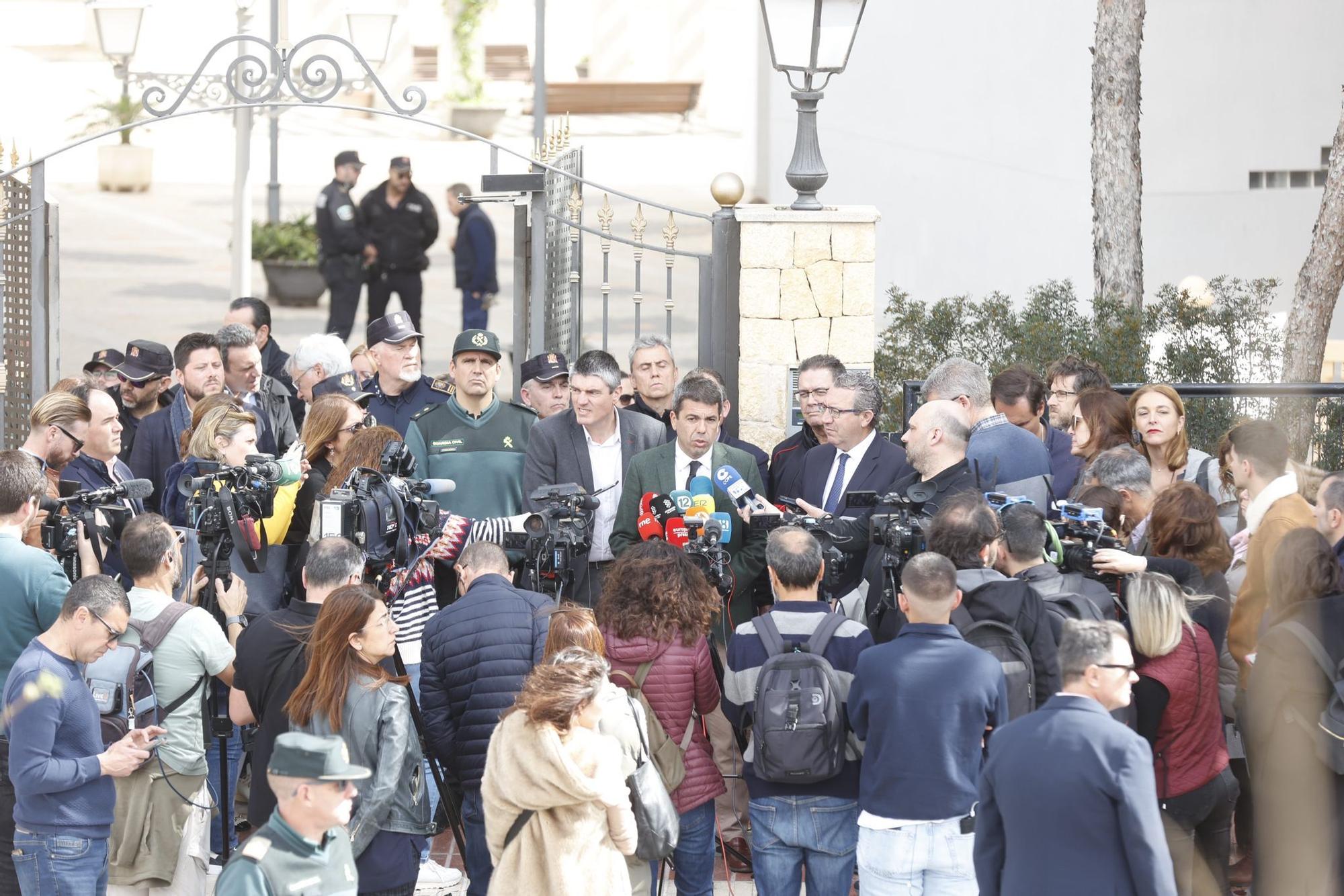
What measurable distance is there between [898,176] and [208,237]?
34.1ft

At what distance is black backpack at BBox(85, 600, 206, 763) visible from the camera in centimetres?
571

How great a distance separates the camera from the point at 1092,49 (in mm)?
14156

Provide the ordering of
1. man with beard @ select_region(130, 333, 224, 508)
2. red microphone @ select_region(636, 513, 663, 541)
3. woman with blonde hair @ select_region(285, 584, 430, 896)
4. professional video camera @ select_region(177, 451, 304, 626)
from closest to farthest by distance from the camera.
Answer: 1. woman with blonde hair @ select_region(285, 584, 430, 896)
2. professional video camera @ select_region(177, 451, 304, 626)
3. red microphone @ select_region(636, 513, 663, 541)
4. man with beard @ select_region(130, 333, 224, 508)

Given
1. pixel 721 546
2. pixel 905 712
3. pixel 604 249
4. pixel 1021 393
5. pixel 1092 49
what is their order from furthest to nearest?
1. pixel 1092 49
2. pixel 604 249
3. pixel 1021 393
4. pixel 721 546
5. pixel 905 712

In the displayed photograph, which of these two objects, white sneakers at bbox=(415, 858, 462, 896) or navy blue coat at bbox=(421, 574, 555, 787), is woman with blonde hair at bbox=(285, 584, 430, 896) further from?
white sneakers at bbox=(415, 858, 462, 896)

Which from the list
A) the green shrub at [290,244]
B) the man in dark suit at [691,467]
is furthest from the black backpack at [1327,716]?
the green shrub at [290,244]

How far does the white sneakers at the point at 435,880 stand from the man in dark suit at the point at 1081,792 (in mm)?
2663

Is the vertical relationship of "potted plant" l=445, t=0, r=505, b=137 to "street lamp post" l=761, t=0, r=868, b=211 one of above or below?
above

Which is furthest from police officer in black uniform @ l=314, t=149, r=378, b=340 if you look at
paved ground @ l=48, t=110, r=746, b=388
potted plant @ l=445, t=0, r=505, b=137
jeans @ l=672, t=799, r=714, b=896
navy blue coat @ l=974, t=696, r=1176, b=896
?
navy blue coat @ l=974, t=696, r=1176, b=896

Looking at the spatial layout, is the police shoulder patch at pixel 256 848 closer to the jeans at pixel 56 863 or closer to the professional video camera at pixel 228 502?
the jeans at pixel 56 863

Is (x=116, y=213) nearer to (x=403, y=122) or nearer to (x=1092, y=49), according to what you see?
(x=403, y=122)

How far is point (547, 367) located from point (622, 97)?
818 inches

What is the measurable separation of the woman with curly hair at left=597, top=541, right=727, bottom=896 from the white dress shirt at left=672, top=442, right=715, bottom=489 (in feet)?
→ 3.97

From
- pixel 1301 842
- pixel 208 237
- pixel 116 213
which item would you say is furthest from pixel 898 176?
pixel 1301 842
